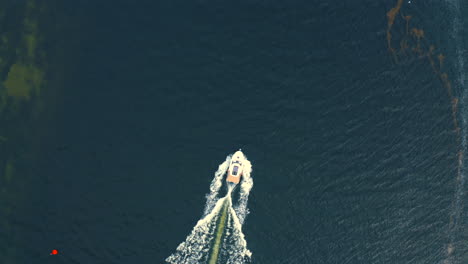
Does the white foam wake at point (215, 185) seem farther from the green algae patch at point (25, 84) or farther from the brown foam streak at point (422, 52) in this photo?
the brown foam streak at point (422, 52)

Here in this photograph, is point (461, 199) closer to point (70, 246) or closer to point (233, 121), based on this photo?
point (233, 121)

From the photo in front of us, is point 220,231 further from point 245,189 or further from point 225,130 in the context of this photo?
point 225,130

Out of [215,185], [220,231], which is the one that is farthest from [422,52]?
[220,231]

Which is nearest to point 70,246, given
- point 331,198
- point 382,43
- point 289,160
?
point 289,160

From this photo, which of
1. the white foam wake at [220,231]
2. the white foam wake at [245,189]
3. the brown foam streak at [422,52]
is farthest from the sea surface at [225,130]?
the white foam wake at [220,231]

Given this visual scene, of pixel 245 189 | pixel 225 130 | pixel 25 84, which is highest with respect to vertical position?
pixel 25 84

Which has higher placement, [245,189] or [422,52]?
[422,52]

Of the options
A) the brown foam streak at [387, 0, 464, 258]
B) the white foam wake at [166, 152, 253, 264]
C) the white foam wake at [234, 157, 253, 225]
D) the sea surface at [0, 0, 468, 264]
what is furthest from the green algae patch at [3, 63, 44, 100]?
the brown foam streak at [387, 0, 464, 258]

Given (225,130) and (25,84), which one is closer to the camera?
(225,130)

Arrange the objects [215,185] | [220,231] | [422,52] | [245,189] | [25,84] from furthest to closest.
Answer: [422,52]
[25,84]
[245,189]
[215,185]
[220,231]
